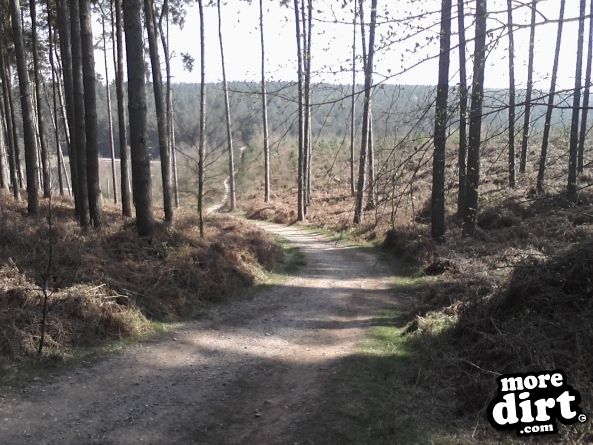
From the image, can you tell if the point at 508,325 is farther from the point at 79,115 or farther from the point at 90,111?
the point at 79,115

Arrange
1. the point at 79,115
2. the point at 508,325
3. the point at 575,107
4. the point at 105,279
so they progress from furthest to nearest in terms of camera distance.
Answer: the point at 79,115 → the point at 105,279 → the point at 508,325 → the point at 575,107

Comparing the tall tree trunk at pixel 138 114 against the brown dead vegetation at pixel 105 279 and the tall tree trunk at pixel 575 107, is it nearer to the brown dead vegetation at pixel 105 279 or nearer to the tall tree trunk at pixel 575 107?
the brown dead vegetation at pixel 105 279

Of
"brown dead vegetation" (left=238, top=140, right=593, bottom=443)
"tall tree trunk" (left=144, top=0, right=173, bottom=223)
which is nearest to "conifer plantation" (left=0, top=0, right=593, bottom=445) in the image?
"brown dead vegetation" (left=238, top=140, right=593, bottom=443)

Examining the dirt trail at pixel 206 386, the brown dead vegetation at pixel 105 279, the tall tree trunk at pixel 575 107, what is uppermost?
the tall tree trunk at pixel 575 107

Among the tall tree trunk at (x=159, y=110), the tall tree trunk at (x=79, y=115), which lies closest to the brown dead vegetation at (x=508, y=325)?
the tall tree trunk at (x=79, y=115)

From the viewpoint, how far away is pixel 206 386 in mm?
6125

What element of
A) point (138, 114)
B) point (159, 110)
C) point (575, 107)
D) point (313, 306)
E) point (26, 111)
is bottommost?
point (313, 306)

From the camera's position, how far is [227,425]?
507 centimetres

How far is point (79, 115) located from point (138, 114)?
10.2 feet

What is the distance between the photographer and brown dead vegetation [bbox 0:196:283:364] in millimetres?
6867

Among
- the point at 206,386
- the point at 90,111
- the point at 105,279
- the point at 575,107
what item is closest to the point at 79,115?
the point at 90,111

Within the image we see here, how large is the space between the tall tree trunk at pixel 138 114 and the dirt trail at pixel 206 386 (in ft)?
9.95

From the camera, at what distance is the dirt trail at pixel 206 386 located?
4.87 metres

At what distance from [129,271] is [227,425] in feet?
16.3
